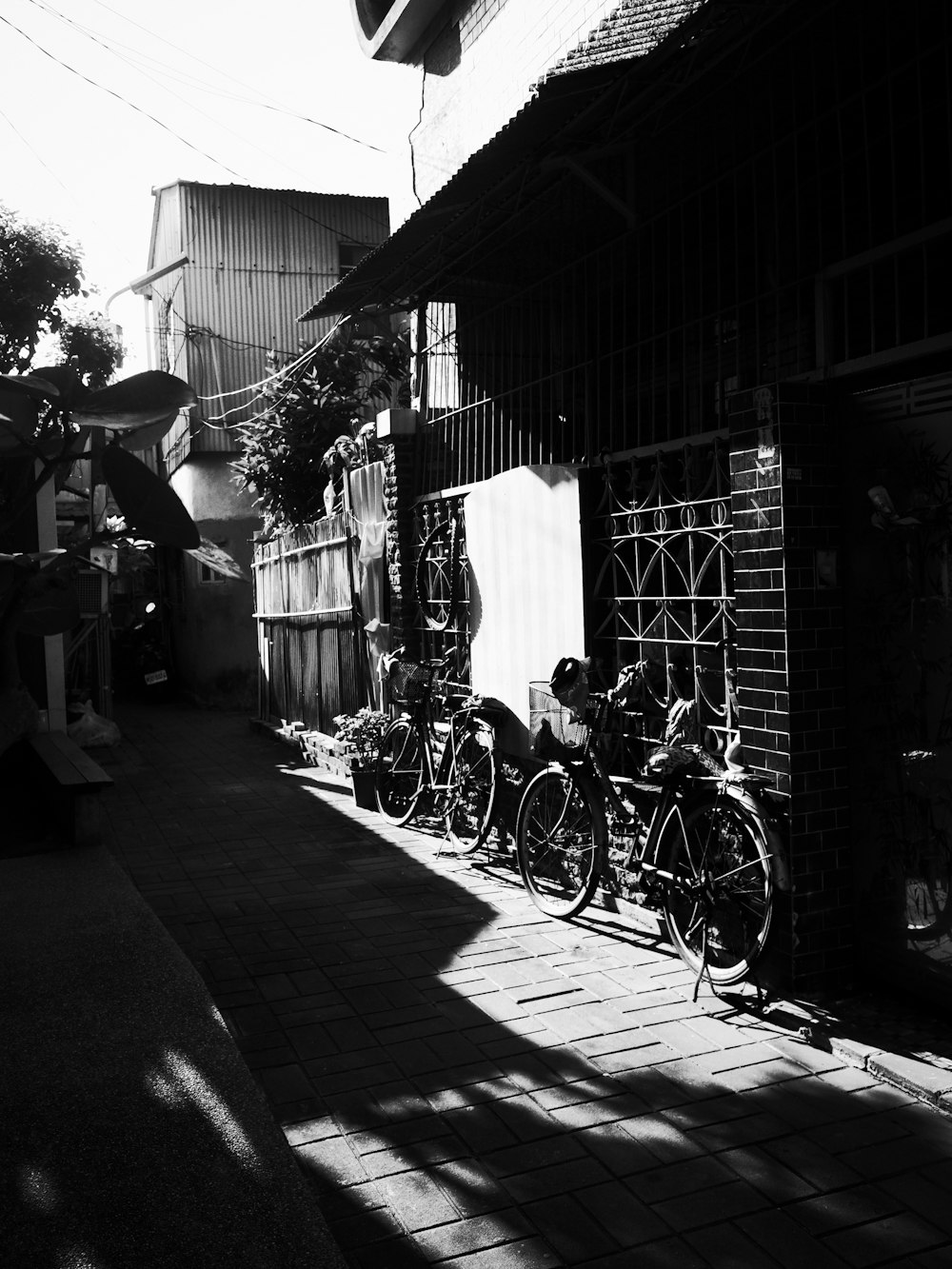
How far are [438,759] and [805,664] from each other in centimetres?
421

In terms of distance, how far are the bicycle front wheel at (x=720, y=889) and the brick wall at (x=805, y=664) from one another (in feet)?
0.47

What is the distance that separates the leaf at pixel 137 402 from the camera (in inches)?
54.6

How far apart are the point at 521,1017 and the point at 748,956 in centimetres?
100

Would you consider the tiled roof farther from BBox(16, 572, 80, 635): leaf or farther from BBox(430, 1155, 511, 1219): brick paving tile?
BBox(430, 1155, 511, 1219): brick paving tile

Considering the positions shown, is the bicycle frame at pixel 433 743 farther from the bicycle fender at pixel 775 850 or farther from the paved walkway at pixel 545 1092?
the bicycle fender at pixel 775 850

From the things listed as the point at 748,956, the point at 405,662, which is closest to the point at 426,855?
the point at 405,662

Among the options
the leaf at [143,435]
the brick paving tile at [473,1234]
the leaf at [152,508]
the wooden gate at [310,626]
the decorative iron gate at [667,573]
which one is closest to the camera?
the leaf at [152,508]

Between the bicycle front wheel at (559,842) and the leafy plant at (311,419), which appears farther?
the leafy plant at (311,419)

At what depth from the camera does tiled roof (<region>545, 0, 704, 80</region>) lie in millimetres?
5512

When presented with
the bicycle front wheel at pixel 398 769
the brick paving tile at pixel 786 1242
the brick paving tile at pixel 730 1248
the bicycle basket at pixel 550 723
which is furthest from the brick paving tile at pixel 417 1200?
the bicycle front wheel at pixel 398 769

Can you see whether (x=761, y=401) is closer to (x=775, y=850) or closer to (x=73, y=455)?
(x=775, y=850)

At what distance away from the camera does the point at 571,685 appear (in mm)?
6164

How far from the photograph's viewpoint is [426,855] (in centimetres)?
760

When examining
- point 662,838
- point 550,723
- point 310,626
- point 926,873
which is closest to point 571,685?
point 550,723
